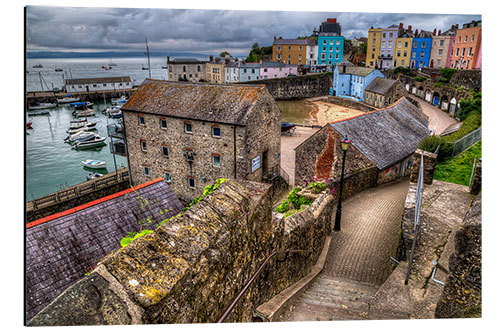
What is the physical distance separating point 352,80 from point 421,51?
37.2 ft

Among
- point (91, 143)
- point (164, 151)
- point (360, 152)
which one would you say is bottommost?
point (91, 143)

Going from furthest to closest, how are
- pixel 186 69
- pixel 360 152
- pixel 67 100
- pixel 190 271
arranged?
pixel 67 100
pixel 186 69
pixel 360 152
pixel 190 271

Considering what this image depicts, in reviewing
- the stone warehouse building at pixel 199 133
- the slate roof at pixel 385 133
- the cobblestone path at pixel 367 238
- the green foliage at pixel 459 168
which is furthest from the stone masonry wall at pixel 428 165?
the stone warehouse building at pixel 199 133

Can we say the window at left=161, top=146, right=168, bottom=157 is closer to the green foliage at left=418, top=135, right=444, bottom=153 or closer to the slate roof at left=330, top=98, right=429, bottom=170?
the slate roof at left=330, top=98, right=429, bottom=170

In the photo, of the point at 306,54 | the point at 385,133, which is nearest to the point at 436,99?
the point at 385,133

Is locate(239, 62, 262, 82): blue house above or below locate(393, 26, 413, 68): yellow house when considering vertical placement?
below

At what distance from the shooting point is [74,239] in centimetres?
579

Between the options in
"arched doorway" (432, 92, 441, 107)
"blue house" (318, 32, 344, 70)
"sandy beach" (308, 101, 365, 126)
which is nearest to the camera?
"arched doorway" (432, 92, 441, 107)

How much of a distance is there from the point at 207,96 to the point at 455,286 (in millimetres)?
13470

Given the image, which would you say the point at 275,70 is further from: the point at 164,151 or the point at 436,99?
the point at 164,151

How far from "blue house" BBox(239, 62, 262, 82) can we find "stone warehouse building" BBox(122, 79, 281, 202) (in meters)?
33.8

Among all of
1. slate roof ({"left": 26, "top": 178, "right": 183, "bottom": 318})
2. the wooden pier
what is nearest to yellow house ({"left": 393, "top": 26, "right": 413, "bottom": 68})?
the wooden pier

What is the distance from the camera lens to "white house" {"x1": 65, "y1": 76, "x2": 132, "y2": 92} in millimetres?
56312

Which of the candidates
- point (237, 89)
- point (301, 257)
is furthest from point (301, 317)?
point (237, 89)
